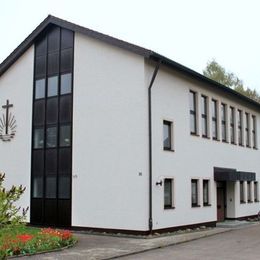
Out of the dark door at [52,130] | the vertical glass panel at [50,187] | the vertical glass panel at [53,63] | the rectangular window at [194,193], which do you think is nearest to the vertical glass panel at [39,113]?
the dark door at [52,130]

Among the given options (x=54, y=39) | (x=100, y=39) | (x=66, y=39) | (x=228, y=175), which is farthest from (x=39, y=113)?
(x=228, y=175)

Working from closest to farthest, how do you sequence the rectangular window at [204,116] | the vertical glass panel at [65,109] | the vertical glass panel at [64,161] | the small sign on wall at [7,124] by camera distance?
1. the vertical glass panel at [64,161]
2. the vertical glass panel at [65,109]
3. the small sign on wall at [7,124]
4. the rectangular window at [204,116]

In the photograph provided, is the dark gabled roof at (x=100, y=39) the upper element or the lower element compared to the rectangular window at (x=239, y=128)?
upper

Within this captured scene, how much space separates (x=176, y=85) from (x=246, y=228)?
7755 mm

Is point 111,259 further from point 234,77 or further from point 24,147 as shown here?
point 234,77

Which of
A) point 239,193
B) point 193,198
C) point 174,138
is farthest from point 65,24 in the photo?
point 239,193

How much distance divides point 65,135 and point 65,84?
237 cm

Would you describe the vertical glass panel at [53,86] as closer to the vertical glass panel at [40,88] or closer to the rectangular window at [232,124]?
the vertical glass panel at [40,88]

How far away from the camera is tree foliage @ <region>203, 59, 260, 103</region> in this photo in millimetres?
51312

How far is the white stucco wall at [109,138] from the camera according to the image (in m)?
18.8

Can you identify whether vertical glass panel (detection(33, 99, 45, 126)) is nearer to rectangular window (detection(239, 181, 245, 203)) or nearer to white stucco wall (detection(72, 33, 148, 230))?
white stucco wall (detection(72, 33, 148, 230))

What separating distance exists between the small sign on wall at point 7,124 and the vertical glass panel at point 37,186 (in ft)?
8.75

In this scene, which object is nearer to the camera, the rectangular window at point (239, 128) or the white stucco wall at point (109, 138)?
the white stucco wall at point (109, 138)

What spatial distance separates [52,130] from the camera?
2192 cm
